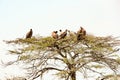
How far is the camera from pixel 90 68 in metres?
18.5

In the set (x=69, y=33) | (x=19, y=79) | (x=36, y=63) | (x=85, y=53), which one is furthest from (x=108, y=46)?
(x=19, y=79)

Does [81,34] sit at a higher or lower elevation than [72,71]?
higher

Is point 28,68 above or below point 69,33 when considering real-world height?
below

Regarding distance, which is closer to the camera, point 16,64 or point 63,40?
point 63,40

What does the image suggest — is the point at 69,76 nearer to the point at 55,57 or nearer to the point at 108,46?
the point at 55,57

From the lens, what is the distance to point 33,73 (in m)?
18.0

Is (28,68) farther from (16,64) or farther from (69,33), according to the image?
(69,33)

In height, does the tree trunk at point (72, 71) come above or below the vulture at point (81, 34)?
below

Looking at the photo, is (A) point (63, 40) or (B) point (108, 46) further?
(B) point (108, 46)

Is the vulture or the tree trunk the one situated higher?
the vulture

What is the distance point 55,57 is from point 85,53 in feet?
5.47

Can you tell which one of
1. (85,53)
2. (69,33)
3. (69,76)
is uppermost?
(69,33)

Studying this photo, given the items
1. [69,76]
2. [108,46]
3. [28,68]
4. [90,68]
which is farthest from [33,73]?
[108,46]

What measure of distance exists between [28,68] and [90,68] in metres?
3.50
